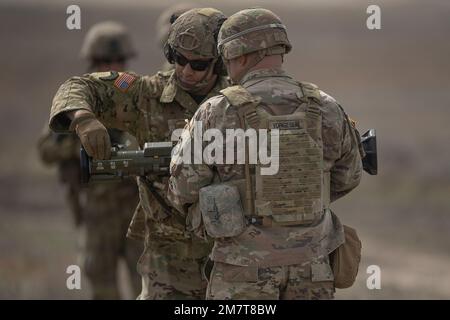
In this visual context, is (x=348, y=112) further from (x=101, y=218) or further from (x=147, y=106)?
(x=147, y=106)

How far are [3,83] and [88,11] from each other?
Result: 241cm

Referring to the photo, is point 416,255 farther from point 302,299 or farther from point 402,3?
point 402,3

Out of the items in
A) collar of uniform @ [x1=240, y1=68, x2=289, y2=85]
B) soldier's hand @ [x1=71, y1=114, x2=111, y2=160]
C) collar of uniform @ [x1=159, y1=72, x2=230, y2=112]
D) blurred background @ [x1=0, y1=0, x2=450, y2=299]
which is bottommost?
blurred background @ [x1=0, y1=0, x2=450, y2=299]

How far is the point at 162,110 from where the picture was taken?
24.8ft

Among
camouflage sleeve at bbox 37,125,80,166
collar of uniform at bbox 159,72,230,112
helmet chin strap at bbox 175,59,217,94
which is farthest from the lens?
camouflage sleeve at bbox 37,125,80,166

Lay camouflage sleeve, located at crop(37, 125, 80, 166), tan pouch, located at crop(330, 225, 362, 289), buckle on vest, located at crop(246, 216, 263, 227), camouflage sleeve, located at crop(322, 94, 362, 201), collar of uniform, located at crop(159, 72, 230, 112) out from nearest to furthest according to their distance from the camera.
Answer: buckle on vest, located at crop(246, 216, 263, 227) → camouflage sleeve, located at crop(322, 94, 362, 201) → tan pouch, located at crop(330, 225, 362, 289) → collar of uniform, located at crop(159, 72, 230, 112) → camouflage sleeve, located at crop(37, 125, 80, 166)

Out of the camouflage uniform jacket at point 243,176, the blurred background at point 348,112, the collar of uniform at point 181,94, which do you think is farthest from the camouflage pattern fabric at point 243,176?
the blurred background at point 348,112

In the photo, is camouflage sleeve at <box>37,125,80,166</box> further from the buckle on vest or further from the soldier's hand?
the buckle on vest

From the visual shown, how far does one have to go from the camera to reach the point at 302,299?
6.64 metres

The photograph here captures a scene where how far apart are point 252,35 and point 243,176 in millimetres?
672

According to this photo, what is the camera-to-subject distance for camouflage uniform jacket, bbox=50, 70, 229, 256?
296 inches

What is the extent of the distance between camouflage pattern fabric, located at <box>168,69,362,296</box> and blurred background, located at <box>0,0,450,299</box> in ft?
16.9

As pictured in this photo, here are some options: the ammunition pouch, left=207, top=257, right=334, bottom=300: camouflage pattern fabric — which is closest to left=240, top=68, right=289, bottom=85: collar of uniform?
the ammunition pouch

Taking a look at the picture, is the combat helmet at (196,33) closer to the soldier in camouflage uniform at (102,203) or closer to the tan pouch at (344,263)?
the tan pouch at (344,263)
